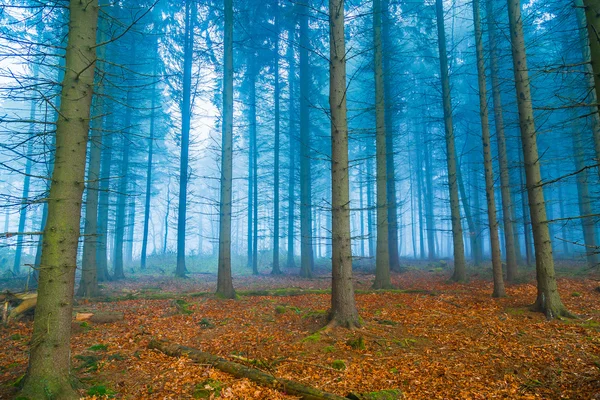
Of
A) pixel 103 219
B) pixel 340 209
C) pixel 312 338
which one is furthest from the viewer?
pixel 103 219

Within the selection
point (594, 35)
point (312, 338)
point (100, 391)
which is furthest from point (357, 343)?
point (594, 35)

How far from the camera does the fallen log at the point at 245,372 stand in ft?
13.2

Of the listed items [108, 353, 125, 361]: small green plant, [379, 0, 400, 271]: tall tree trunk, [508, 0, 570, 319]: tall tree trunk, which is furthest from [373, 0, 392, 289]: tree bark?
[108, 353, 125, 361]: small green plant

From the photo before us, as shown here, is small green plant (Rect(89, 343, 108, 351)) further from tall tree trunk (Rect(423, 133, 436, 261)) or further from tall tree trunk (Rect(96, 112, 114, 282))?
tall tree trunk (Rect(423, 133, 436, 261))

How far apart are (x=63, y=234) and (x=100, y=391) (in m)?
2.14

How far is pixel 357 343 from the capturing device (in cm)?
580

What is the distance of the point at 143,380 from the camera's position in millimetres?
4574

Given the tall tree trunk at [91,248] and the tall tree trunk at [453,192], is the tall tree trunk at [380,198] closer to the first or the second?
the tall tree trunk at [453,192]

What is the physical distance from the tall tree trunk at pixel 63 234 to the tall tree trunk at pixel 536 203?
902 cm

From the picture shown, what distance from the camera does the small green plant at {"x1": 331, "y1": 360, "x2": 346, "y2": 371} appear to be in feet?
16.2

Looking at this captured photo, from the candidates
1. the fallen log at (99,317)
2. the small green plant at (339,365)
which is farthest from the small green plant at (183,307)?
the small green plant at (339,365)

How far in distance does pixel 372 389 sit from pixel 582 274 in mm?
15180

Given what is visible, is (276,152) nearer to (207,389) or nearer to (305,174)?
(305,174)

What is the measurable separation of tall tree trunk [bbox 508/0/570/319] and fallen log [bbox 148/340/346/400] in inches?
264
